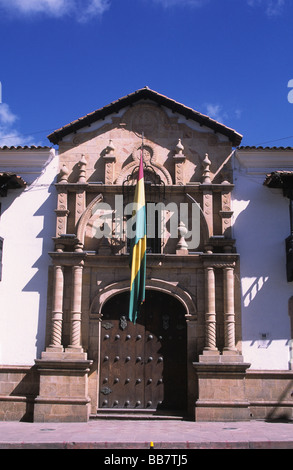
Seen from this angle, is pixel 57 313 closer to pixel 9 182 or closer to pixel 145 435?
pixel 9 182

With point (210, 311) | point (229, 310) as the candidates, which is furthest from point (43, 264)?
point (229, 310)

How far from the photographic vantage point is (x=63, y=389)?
13.8 m

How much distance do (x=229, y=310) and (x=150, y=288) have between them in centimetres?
202

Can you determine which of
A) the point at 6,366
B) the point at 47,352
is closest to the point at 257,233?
the point at 47,352

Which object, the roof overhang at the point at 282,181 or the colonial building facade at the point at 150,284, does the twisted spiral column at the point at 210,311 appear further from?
the roof overhang at the point at 282,181

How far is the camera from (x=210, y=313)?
14.3m

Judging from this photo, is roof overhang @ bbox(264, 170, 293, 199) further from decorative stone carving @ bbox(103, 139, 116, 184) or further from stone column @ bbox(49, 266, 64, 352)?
stone column @ bbox(49, 266, 64, 352)

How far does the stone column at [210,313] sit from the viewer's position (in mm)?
14125

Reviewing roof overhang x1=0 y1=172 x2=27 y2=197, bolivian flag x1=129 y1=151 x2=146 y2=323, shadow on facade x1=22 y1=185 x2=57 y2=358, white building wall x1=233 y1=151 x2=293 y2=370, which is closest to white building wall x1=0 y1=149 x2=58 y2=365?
shadow on facade x1=22 y1=185 x2=57 y2=358

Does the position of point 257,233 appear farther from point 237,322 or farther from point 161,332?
point 161,332

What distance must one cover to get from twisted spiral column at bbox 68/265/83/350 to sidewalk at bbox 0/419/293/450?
1938mm

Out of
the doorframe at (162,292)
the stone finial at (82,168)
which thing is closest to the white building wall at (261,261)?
the doorframe at (162,292)
